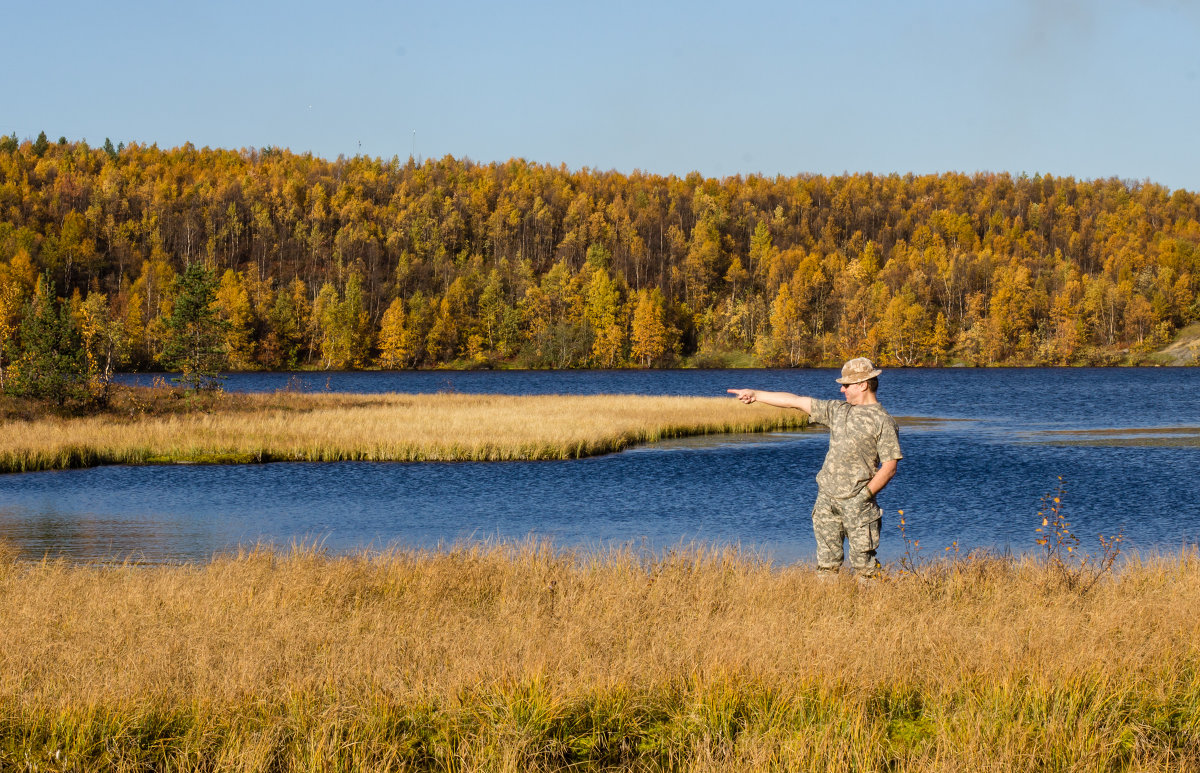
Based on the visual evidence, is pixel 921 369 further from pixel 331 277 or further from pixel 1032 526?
pixel 1032 526

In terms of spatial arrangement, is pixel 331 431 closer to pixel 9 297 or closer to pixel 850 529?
pixel 850 529

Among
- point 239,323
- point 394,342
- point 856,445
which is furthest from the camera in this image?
point 394,342

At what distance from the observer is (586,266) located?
158125 millimetres

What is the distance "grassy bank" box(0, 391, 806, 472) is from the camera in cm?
2984

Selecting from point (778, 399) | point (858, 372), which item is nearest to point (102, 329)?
point (778, 399)

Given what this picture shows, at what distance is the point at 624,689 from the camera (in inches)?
254

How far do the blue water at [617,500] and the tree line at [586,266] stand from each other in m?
91.7

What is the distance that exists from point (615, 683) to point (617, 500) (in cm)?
1687

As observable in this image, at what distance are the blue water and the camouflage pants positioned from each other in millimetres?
5156

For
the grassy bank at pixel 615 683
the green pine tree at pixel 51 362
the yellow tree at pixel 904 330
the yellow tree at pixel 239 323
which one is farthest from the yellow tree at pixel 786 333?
the grassy bank at pixel 615 683

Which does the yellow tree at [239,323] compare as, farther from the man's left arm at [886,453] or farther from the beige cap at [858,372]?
the man's left arm at [886,453]

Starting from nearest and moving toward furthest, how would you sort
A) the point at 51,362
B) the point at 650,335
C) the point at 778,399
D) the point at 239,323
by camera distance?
1. the point at 778,399
2. the point at 51,362
3. the point at 239,323
4. the point at 650,335

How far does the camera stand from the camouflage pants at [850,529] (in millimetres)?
8484

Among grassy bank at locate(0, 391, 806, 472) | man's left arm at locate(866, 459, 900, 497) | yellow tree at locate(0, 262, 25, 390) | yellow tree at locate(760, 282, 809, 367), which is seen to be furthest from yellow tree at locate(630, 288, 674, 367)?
man's left arm at locate(866, 459, 900, 497)
